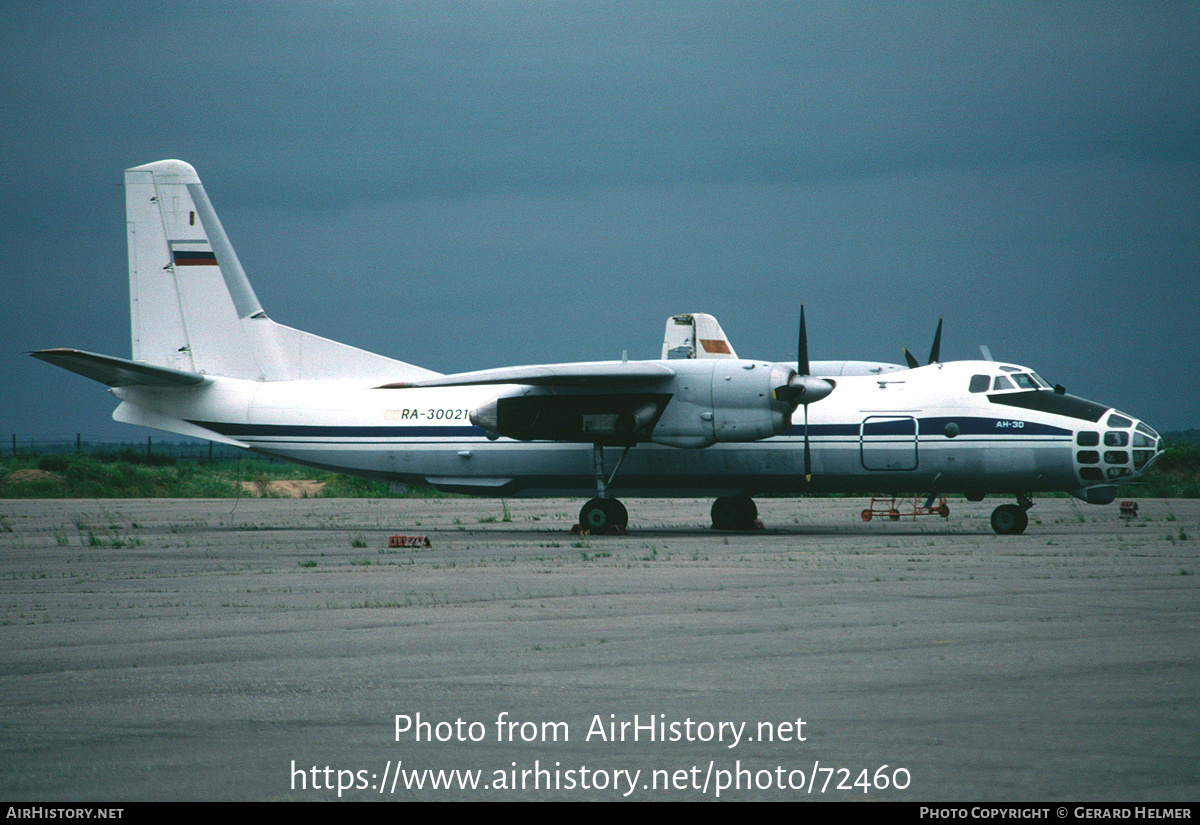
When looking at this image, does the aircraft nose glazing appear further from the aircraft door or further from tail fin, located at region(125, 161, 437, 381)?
tail fin, located at region(125, 161, 437, 381)

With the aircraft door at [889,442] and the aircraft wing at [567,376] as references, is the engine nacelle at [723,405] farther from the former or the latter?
the aircraft door at [889,442]

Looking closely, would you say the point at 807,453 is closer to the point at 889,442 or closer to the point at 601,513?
the point at 889,442

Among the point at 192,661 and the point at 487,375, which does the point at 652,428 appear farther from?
the point at 192,661

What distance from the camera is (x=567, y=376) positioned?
2283 centimetres

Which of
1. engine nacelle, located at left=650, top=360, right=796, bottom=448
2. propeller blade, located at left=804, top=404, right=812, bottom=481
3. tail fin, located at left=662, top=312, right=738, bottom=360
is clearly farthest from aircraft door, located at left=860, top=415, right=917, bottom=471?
tail fin, located at left=662, top=312, right=738, bottom=360

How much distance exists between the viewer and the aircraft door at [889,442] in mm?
22578

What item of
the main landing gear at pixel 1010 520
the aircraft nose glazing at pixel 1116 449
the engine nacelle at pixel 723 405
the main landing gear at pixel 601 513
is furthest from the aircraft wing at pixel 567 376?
the aircraft nose glazing at pixel 1116 449

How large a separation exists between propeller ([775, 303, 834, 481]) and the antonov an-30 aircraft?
0.04m

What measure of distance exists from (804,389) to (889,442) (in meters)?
2.17

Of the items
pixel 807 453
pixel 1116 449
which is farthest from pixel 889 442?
pixel 1116 449

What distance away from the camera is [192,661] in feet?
28.8

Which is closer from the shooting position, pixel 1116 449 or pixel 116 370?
pixel 1116 449

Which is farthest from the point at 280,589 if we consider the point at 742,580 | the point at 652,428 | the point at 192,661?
the point at 652,428

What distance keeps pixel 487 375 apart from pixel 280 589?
9.45 meters
